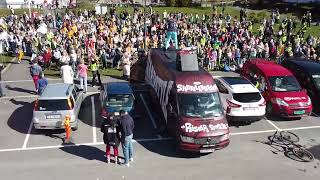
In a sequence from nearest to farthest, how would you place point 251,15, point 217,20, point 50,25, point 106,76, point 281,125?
1. point 281,125
2. point 106,76
3. point 50,25
4. point 217,20
5. point 251,15

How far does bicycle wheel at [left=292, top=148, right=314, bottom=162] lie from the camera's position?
15.1 m

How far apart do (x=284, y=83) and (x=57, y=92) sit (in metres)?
10.0

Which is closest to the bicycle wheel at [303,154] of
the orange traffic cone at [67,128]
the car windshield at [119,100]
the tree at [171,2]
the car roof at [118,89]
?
the car windshield at [119,100]

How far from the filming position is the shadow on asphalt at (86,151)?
1495 cm

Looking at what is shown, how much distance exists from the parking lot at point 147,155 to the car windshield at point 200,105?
1460mm

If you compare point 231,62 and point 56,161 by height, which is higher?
point 231,62

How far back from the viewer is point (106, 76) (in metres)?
24.8

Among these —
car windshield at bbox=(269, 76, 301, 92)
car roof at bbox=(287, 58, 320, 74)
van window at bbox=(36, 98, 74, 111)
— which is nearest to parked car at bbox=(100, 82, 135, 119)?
van window at bbox=(36, 98, 74, 111)

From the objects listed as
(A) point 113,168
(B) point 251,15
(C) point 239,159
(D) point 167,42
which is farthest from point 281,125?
(B) point 251,15

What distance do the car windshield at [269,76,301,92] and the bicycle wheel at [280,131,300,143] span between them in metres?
2.88

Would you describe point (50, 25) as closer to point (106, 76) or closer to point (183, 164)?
point (106, 76)

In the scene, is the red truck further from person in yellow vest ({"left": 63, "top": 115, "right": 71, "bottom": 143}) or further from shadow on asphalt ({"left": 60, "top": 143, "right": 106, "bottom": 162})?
person in yellow vest ({"left": 63, "top": 115, "right": 71, "bottom": 143})

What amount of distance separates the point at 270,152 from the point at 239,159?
1.41 m

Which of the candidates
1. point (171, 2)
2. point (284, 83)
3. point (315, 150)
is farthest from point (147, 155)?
point (171, 2)
